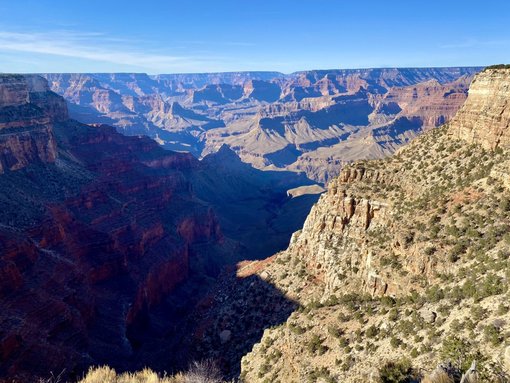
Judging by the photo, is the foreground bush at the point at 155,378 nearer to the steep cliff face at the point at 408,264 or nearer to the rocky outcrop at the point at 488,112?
the steep cliff face at the point at 408,264

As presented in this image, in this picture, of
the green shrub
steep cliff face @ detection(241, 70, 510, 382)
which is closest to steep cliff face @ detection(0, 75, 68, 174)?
steep cliff face @ detection(241, 70, 510, 382)

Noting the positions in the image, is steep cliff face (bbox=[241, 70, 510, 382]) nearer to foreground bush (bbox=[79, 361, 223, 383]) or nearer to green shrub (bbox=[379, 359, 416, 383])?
green shrub (bbox=[379, 359, 416, 383])

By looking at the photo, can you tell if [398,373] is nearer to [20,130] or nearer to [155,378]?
[155,378]

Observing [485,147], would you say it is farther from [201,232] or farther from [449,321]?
[201,232]

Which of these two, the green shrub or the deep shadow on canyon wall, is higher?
the green shrub

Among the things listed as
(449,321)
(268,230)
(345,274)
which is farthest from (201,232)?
(449,321)
